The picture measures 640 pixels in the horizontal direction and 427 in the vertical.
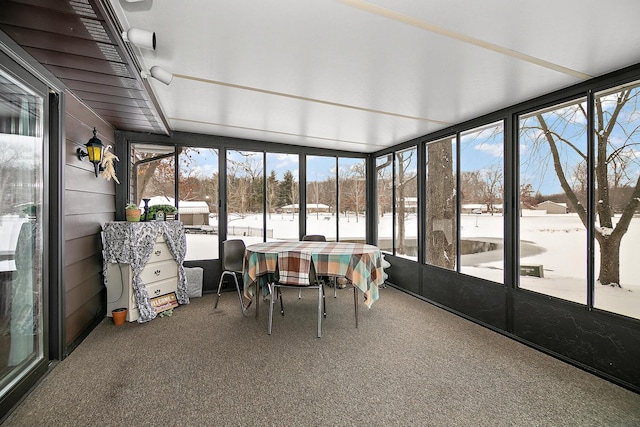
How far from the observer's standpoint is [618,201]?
7.68ft

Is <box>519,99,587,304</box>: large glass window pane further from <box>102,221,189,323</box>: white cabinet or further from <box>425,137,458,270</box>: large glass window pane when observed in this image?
<box>102,221,189,323</box>: white cabinet

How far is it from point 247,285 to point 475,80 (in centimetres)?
294

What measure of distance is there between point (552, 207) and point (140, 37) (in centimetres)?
356

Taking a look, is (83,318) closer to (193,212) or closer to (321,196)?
(193,212)

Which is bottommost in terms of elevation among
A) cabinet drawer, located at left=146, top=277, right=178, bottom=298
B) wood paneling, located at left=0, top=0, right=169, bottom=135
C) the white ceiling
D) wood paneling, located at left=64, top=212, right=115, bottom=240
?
cabinet drawer, located at left=146, top=277, right=178, bottom=298

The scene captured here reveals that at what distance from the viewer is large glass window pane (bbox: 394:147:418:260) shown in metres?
4.68

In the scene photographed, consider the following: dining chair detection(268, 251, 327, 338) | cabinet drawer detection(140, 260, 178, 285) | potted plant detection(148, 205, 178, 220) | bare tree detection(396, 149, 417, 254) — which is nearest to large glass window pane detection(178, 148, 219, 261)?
potted plant detection(148, 205, 178, 220)

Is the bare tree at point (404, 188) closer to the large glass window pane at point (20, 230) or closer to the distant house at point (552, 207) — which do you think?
the distant house at point (552, 207)

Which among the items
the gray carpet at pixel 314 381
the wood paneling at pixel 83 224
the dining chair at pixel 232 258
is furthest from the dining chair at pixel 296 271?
the wood paneling at pixel 83 224

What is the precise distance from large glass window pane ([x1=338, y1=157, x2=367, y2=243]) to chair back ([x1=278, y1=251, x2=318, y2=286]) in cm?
263

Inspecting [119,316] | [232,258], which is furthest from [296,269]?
[119,316]

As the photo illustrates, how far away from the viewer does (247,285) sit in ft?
10.8

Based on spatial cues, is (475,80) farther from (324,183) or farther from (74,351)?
(74,351)

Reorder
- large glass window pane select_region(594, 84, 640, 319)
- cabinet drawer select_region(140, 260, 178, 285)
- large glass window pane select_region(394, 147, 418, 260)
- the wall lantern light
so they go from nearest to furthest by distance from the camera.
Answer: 1. large glass window pane select_region(594, 84, 640, 319)
2. the wall lantern light
3. cabinet drawer select_region(140, 260, 178, 285)
4. large glass window pane select_region(394, 147, 418, 260)
